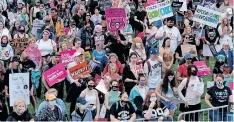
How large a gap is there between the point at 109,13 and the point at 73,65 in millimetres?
3503

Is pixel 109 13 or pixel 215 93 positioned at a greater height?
pixel 109 13

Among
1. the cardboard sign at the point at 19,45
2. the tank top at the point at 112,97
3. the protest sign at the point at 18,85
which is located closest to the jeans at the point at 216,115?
the tank top at the point at 112,97

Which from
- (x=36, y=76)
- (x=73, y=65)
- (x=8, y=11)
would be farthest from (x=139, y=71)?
(x=8, y=11)

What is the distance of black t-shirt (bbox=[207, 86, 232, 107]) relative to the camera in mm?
14492

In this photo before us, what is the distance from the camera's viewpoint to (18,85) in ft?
50.2

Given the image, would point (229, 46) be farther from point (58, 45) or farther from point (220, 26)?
point (58, 45)

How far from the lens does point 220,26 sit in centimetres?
1980

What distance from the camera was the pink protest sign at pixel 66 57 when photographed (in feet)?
54.4

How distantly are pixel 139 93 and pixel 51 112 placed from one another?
188 centimetres

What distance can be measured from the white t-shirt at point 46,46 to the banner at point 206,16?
13.2 ft

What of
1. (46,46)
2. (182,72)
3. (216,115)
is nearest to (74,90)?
(182,72)

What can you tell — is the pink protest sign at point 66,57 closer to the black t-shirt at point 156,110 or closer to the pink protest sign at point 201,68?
the pink protest sign at point 201,68

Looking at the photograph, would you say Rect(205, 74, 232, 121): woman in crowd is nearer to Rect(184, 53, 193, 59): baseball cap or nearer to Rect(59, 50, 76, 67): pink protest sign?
Rect(184, 53, 193, 59): baseball cap

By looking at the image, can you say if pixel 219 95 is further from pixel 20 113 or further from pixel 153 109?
pixel 20 113
